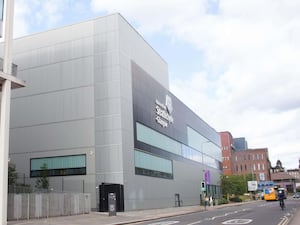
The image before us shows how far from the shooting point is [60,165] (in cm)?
4753

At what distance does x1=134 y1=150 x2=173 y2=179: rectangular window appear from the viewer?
50.0m

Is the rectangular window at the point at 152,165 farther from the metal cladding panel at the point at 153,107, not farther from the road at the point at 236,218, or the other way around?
the road at the point at 236,218

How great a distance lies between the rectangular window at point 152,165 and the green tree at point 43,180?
10131 millimetres

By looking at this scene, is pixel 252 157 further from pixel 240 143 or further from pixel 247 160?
pixel 240 143

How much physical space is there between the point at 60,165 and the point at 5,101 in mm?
22919

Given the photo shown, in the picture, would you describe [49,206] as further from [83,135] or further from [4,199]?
[83,135]

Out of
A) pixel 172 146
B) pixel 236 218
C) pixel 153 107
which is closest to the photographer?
pixel 236 218

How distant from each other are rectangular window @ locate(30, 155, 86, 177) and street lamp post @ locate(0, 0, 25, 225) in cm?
2020

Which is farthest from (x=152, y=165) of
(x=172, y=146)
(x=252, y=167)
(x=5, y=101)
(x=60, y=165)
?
(x=252, y=167)

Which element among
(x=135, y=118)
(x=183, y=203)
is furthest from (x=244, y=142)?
(x=135, y=118)

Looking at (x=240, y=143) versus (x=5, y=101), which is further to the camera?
(x=240, y=143)

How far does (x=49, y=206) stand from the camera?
32781 millimetres

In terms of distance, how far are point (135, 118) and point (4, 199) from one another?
27.1 metres

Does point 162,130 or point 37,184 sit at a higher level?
point 162,130
